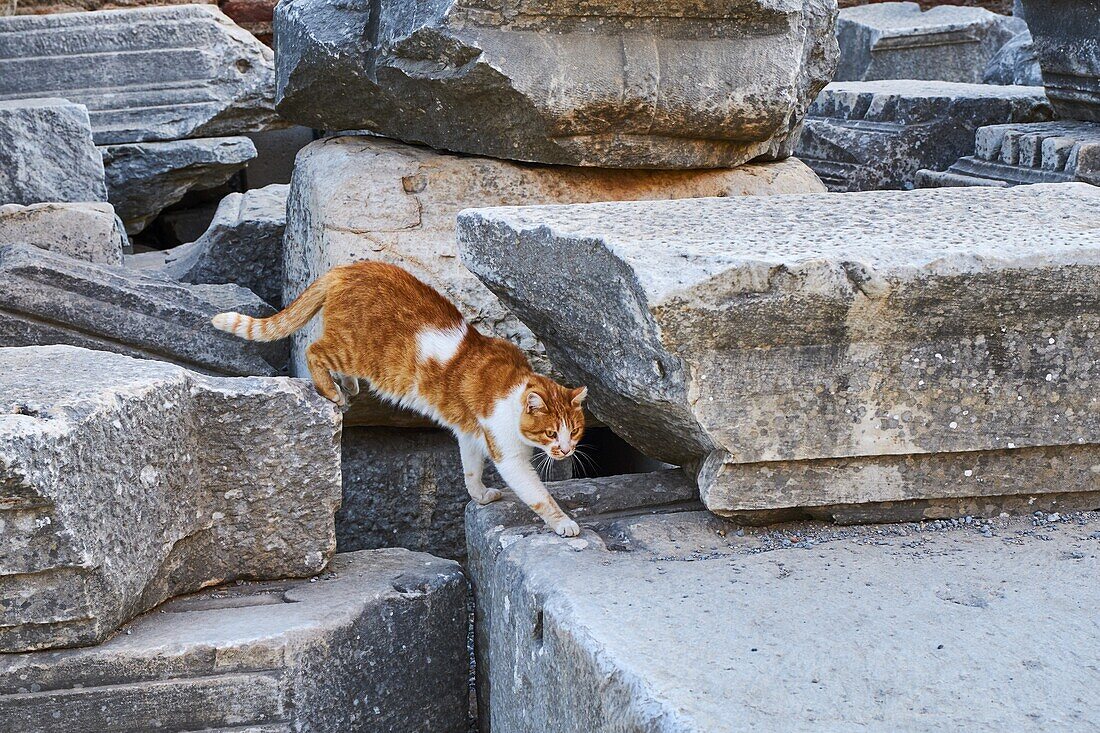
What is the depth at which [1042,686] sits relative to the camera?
185 cm

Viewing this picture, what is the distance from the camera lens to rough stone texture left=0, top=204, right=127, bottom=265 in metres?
4.12

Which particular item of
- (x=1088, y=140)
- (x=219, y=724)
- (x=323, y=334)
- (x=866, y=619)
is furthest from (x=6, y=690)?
(x=1088, y=140)

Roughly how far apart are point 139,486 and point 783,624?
1224mm

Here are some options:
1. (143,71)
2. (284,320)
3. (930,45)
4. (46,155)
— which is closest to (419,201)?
(284,320)

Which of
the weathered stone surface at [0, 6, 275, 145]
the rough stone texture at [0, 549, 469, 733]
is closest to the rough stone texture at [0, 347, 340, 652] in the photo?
the rough stone texture at [0, 549, 469, 733]

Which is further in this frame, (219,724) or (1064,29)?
(1064,29)

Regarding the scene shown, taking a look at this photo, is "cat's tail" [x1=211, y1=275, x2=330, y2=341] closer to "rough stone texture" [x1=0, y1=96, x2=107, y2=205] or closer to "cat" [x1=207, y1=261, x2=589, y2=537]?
"cat" [x1=207, y1=261, x2=589, y2=537]

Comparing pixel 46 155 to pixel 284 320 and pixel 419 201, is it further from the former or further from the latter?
pixel 284 320

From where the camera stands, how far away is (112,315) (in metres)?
3.46

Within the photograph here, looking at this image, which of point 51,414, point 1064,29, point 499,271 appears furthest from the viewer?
point 1064,29

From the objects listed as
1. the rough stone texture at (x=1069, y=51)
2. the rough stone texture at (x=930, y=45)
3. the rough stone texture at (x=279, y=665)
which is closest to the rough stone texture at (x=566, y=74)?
the rough stone texture at (x=279, y=665)

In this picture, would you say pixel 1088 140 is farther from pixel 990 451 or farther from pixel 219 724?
pixel 219 724

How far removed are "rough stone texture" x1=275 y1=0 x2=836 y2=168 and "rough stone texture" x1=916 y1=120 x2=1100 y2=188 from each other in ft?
3.87

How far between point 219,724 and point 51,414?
27.6 inches
